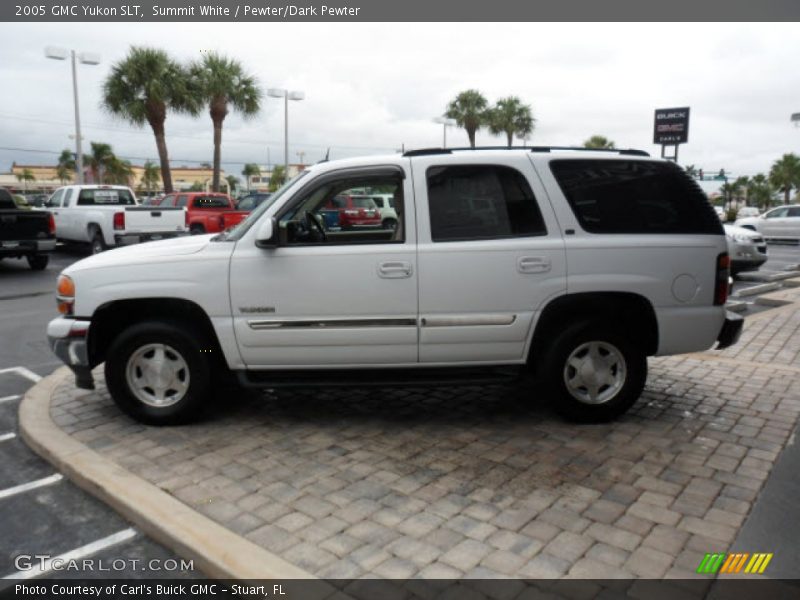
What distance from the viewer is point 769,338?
7.89m

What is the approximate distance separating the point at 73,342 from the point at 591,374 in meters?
3.82

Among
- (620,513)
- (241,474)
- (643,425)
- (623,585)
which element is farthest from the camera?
(643,425)

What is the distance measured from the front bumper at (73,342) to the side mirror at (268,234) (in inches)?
57.1

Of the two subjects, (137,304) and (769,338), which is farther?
(769,338)

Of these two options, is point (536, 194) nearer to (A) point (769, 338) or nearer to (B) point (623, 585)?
(B) point (623, 585)

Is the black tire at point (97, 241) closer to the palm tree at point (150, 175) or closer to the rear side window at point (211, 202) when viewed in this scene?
the rear side window at point (211, 202)

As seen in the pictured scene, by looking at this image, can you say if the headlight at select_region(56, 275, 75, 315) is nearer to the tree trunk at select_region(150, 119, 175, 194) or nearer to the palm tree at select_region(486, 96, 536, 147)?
the tree trunk at select_region(150, 119, 175, 194)

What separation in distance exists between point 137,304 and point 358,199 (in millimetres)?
1827

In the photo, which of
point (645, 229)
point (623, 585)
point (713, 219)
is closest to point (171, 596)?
point (623, 585)

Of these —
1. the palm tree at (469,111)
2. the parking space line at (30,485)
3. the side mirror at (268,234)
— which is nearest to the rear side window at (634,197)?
the side mirror at (268,234)

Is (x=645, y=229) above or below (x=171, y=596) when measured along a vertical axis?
above


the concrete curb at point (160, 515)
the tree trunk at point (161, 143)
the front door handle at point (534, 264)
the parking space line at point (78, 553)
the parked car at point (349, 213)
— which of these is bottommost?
the parking space line at point (78, 553)

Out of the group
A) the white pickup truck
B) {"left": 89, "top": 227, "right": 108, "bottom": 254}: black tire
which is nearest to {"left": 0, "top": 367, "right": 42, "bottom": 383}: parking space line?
the white pickup truck

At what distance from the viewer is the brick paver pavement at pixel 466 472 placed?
10.3 ft
